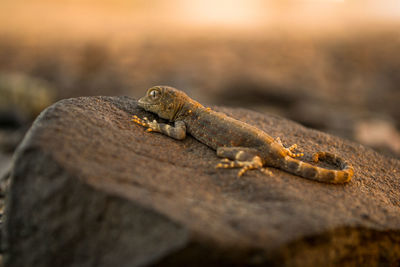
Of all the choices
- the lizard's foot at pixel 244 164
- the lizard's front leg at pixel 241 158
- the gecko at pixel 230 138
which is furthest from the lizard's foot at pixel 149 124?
the lizard's foot at pixel 244 164

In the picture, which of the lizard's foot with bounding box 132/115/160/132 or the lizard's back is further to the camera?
the lizard's foot with bounding box 132/115/160/132

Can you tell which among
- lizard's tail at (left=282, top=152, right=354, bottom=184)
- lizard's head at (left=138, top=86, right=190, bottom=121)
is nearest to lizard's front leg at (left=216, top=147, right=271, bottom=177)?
lizard's tail at (left=282, top=152, right=354, bottom=184)

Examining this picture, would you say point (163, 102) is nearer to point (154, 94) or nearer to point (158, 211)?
point (154, 94)

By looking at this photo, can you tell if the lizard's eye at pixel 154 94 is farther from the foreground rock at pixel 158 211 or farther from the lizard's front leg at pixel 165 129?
the foreground rock at pixel 158 211

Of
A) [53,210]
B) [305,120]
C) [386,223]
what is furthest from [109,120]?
[305,120]

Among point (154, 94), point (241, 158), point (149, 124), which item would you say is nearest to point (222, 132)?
point (241, 158)

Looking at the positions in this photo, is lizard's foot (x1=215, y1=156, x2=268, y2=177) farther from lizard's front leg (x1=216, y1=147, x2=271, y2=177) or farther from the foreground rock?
the foreground rock
